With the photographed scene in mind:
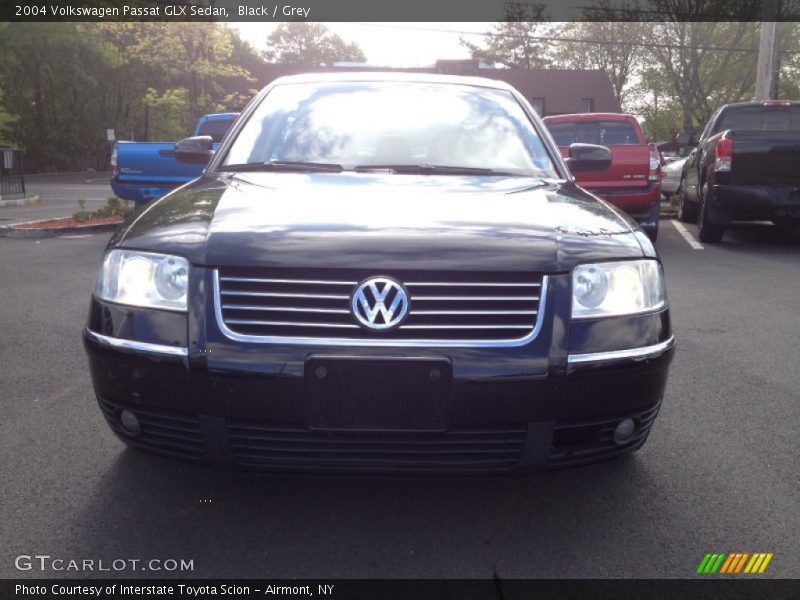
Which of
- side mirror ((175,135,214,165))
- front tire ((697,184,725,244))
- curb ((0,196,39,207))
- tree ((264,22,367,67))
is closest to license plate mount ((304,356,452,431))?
side mirror ((175,135,214,165))

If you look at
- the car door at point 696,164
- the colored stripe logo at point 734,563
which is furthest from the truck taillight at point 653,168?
→ the colored stripe logo at point 734,563

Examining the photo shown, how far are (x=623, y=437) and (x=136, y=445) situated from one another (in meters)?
1.55

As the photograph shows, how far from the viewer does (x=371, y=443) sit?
251 cm

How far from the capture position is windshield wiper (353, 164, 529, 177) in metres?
3.55

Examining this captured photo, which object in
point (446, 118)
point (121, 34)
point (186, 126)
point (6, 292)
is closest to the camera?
point (446, 118)

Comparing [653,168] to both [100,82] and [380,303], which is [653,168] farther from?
[100,82]

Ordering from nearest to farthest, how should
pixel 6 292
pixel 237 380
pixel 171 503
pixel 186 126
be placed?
pixel 237 380 → pixel 171 503 → pixel 6 292 → pixel 186 126

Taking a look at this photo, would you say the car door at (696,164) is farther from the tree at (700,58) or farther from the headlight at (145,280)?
the tree at (700,58)

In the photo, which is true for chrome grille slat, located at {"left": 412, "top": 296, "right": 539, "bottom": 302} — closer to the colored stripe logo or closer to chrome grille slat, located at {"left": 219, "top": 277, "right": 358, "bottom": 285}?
chrome grille slat, located at {"left": 219, "top": 277, "right": 358, "bottom": 285}

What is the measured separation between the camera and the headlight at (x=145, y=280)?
262cm

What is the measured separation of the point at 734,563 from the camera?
2.62 meters

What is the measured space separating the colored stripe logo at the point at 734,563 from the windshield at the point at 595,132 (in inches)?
389

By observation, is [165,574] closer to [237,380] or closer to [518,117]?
[237,380]

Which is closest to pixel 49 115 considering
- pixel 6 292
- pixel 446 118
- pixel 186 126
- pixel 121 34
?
pixel 121 34
